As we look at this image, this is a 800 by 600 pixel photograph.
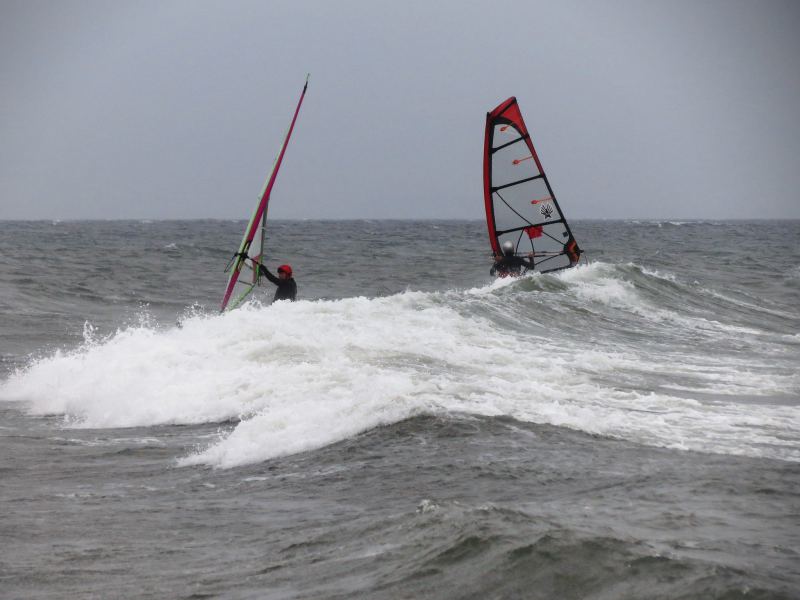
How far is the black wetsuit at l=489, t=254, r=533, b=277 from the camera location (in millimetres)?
17594

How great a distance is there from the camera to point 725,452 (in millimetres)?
5754

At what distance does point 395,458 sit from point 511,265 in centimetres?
1228

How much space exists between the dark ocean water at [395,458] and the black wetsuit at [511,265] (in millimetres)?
4040

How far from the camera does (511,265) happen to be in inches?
693

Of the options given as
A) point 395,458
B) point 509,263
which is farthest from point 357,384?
point 509,263

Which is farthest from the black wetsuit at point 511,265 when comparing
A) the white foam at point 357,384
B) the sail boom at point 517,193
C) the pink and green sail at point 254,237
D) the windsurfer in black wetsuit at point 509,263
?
the pink and green sail at point 254,237

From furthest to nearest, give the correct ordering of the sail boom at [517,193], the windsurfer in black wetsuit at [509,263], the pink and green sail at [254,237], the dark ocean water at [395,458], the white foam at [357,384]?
the windsurfer in black wetsuit at [509,263]
the sail boom at [517,193]
the pink and green sail at [254,237]
the white foam at [357,384]
the dark ocean water at [395,458]

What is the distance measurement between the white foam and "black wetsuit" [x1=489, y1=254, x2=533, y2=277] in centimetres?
536

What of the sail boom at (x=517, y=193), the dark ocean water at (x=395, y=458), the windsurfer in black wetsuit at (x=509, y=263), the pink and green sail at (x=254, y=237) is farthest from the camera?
the windsurfer in black wetsuit at (x=509, y=263)

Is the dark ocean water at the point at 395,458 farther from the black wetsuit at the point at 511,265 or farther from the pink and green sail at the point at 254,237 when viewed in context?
the black wetsuit at the point at 511,265

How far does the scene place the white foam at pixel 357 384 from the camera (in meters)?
6.49

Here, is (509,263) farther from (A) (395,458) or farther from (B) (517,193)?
(A) (395,458)

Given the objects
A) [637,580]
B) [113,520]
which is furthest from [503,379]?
[637,580]

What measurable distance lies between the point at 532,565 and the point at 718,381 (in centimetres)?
607
